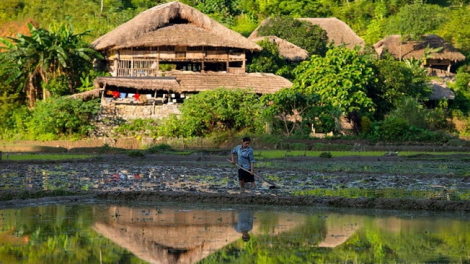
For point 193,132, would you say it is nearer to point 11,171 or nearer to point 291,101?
point 291,101

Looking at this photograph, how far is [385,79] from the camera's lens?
36.8m

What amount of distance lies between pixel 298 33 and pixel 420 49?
7311mm

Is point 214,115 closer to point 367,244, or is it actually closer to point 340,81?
point 340,81

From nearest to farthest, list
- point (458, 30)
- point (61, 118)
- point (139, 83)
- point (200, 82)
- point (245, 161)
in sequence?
1. point (245, 161)
2. point (61, 118)
3. point (139, 83)
4. point (200, 82)
5. point (458, 30)

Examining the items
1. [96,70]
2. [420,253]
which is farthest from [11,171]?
[96,70]

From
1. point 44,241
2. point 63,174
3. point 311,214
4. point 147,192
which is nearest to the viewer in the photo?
point 44,241

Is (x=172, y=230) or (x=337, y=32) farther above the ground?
(x=337, y=32)

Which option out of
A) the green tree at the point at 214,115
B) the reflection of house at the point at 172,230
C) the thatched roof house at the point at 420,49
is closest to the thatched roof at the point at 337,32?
the thatched roof house at the point at 420,49

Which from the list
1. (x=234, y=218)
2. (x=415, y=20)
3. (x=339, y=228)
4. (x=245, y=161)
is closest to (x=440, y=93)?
(x=415, y=20)

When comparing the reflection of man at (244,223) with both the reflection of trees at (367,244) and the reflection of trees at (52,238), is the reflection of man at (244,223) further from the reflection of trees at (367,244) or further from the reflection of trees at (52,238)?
the reflection of trees at (52,238)

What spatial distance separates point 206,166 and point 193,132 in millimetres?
10320

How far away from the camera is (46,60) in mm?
34031

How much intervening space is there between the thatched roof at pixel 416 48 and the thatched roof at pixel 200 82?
11.3 metres

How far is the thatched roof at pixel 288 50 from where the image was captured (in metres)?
40.6
